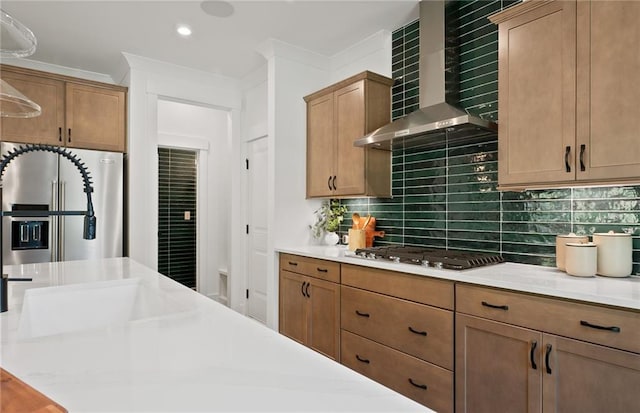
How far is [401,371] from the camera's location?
7.22ft

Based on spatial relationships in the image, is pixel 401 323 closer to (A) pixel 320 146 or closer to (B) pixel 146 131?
(A) pixel 320 146

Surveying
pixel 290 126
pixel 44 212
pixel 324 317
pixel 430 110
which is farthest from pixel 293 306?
pixel 44 212

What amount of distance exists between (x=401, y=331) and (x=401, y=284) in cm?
28

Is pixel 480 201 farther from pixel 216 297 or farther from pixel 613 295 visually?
pixel 216 297

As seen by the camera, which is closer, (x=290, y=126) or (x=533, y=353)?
(x=533, y=353)

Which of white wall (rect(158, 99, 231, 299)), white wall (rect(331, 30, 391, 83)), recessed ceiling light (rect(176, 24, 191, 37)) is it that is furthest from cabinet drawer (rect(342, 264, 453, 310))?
white wall (rect(158, 99, 231, 299))

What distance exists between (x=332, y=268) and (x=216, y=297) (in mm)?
3034

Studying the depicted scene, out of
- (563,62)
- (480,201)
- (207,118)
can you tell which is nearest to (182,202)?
(207,118)

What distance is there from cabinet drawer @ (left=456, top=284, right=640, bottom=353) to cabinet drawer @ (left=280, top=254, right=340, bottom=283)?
102cm

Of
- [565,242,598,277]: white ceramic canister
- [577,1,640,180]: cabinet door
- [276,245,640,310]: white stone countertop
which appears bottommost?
[276,245,640,310]: white stone countertop

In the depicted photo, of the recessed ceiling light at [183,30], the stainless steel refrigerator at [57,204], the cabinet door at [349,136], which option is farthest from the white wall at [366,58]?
the stainless steel refrigerator at [57,204]

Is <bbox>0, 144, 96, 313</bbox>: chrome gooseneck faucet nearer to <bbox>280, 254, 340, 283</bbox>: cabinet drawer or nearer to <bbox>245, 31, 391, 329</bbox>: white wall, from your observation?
<bbox>280, 254, 340, 283</bbox>: cabinet drawer

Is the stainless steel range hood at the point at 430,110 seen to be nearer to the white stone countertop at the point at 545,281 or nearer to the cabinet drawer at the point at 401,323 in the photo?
the white stone countertop at the point at 545,281

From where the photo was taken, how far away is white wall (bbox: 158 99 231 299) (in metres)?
5.06
